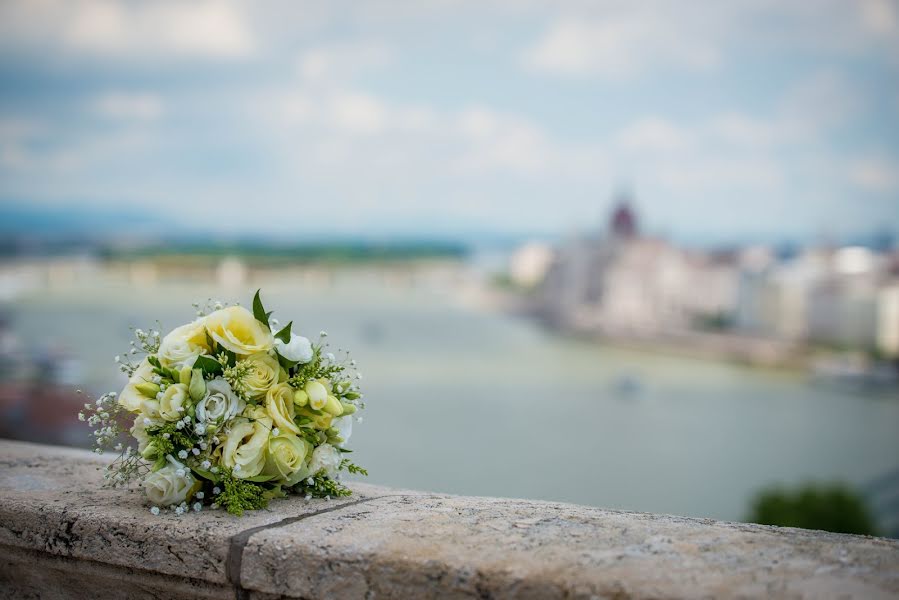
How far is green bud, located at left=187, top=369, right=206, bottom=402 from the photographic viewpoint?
3.60 ft

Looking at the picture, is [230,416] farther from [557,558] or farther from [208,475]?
[557,558]

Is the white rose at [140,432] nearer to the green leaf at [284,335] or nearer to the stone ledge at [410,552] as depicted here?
the stone ledge at [410,552]

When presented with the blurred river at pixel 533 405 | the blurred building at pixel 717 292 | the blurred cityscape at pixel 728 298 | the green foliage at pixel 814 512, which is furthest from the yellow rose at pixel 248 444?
the blurred building at pixel 717 292

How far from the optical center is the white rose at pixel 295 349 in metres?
1.14

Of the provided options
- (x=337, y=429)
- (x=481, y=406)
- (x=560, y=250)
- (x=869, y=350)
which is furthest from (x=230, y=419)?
(x=560, y=250)

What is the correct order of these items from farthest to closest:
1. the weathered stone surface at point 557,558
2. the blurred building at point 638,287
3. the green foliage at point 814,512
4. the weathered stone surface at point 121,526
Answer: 1. the blurred building at point 638,287
2. the green foliage at point 814,512
3. the weathered stone surface at point 121,526
4. the weathered stone surface at point 557,558

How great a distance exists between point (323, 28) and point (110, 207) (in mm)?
14318

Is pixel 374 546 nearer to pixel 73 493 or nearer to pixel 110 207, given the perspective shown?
pixel 73 493

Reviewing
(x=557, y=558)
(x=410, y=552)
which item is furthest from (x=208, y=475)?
(x=557, y=558)

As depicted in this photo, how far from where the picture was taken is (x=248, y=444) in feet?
3.60

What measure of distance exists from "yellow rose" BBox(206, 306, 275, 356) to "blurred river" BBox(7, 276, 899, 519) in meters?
16.7

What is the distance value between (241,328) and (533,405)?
30566mm

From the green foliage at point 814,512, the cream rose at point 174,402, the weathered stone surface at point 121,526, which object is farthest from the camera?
the green foliage at point 814,512

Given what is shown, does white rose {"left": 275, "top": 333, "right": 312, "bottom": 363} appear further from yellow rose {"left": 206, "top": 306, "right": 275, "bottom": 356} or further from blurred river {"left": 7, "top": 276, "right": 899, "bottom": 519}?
blurred river {"left": 7, "top": 276, "right": 899, "bottom": 519}
